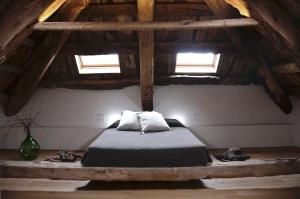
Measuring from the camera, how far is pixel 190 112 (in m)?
5.55

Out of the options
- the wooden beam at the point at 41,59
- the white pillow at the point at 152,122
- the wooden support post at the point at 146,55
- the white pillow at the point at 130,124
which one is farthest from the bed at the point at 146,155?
the wooden beam at the point at 41,59

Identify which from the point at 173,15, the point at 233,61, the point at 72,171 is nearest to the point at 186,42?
the point at 173,15

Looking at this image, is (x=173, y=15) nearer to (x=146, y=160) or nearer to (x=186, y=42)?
(x=186, y=42)

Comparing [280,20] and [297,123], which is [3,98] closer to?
[280,20]

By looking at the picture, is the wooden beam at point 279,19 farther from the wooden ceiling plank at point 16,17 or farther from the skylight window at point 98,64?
the skylight window at point 98,64

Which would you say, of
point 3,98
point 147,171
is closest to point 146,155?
point 147,171

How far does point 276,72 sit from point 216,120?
55.2 inches

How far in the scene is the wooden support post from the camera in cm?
379

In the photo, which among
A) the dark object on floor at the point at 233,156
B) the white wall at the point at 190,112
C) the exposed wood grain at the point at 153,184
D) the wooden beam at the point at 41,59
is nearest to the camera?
the exposed wood grain at the point at 153,184

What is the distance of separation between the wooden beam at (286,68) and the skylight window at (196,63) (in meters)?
1.09

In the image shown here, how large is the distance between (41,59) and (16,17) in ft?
5.82

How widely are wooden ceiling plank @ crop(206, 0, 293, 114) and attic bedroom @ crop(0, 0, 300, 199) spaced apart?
18mm

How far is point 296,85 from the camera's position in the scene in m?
4.83

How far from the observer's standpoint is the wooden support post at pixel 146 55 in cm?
379
